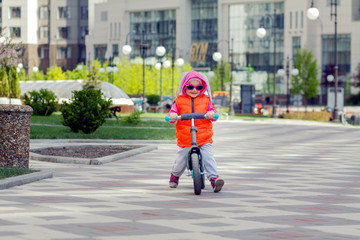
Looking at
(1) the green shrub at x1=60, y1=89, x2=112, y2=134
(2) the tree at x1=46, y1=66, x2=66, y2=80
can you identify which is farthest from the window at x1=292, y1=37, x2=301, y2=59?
(1) the green shrub at x1=60, y1=89, x2=112, y2=134

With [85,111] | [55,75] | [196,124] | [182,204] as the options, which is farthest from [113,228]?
[55,75]

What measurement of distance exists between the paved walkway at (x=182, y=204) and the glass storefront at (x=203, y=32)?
101 m

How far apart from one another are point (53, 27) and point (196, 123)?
412 ft

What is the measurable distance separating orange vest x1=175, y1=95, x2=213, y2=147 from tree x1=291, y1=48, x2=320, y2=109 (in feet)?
292

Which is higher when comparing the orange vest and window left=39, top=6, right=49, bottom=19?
window left=39, top=6, right=49, bottom=19

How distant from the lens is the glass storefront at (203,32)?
4619 inches

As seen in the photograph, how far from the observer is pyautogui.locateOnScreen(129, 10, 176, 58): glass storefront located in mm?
121375

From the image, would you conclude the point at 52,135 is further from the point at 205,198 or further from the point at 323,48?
the point at 323,48

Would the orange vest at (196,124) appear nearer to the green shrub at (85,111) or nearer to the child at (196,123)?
the child at (196,123)

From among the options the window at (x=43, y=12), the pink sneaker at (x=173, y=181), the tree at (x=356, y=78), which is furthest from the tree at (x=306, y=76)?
the pink sneaker at (x=173, y=181)

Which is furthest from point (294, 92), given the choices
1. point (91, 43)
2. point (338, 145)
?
point (338, 145)

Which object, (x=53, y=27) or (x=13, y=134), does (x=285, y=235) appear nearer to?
(x=13, y=134)

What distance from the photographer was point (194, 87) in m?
11.4

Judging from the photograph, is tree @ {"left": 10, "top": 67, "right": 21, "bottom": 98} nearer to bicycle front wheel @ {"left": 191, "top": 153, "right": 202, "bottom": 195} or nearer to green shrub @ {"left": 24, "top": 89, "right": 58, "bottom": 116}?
green shrub @ {"left": 24, "top": 89, "right": 58, "bottom": 116}
